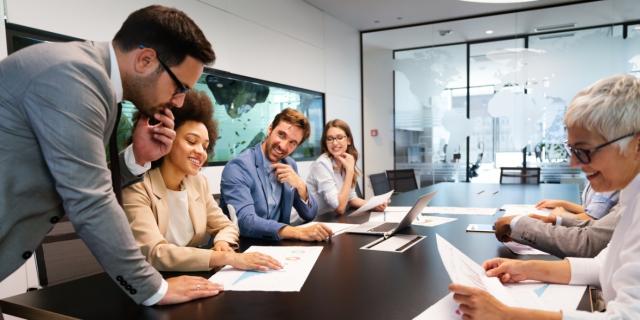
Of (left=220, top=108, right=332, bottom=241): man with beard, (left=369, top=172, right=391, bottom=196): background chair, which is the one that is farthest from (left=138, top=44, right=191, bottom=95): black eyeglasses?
(left=369, top=172, right=391, bottom=196): background chair

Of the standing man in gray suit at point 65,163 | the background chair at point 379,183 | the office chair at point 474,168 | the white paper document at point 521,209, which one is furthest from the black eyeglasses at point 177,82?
the office chair at point 474,168

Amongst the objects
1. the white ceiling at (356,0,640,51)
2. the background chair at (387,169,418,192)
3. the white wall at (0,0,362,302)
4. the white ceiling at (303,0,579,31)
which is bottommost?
the background chair at (387,169,418,192)

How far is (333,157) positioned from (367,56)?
490cm

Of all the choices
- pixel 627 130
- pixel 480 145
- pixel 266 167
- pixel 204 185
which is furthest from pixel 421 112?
pixel 627 130

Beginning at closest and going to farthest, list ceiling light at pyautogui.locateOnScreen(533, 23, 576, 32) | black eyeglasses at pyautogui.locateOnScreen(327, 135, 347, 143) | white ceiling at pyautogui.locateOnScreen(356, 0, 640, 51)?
black eyeglasses at pyautogui.locateOnScreen(327, 135, 347, 143)
white ceiling at pyautogui.locateOnScreen(356, 0, 640, 51)
ceiling light at pyautogui.locateOnScreen(533, 23, 576, 32)

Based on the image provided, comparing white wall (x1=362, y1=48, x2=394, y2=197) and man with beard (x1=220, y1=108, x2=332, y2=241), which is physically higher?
white wall (x1=362, y1=48, x2=394, y2=197)

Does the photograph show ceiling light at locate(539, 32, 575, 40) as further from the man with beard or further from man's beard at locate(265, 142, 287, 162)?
man's beard at locate(265, 142, 287, 162)

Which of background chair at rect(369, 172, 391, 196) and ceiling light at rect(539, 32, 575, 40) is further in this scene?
ceiling light at rect(539, 32, 575, 40)

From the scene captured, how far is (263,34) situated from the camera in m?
5.18

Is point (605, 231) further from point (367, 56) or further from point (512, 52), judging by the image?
point (367, 56)

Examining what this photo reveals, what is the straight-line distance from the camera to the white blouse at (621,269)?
867 mm

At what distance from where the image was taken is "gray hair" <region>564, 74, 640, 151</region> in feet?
3.24

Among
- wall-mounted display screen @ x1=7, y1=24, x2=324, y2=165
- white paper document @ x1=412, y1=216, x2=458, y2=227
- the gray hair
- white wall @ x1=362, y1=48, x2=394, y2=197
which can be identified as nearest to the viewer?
the gray hair

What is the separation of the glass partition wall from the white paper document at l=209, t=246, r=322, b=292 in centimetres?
612
